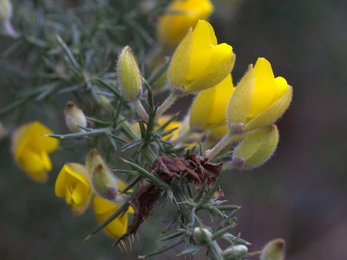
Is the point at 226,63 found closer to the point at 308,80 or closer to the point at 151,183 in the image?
the point at 151,183

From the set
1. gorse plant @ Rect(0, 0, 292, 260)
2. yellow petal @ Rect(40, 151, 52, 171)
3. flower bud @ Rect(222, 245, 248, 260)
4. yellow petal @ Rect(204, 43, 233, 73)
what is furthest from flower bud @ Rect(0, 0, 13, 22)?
flower bud @ Rect(222, 245, 248, 260)

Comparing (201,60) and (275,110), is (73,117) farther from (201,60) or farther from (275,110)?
(275,110)

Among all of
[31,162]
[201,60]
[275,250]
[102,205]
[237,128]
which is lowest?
[31,162]

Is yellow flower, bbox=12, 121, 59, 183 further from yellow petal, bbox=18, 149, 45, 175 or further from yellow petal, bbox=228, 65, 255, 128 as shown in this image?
yellow petal, bbox=228, 65, 255, 128

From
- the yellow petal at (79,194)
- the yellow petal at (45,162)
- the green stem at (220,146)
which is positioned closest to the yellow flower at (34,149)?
the yellow petal at (45,162)

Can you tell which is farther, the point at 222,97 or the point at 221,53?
the point at 222,97

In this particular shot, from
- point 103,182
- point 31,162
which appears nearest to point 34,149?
point 31,162

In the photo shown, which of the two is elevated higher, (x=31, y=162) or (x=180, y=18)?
(x=180, y=18)

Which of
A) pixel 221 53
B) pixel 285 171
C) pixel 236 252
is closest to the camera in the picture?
pixel 236 252
